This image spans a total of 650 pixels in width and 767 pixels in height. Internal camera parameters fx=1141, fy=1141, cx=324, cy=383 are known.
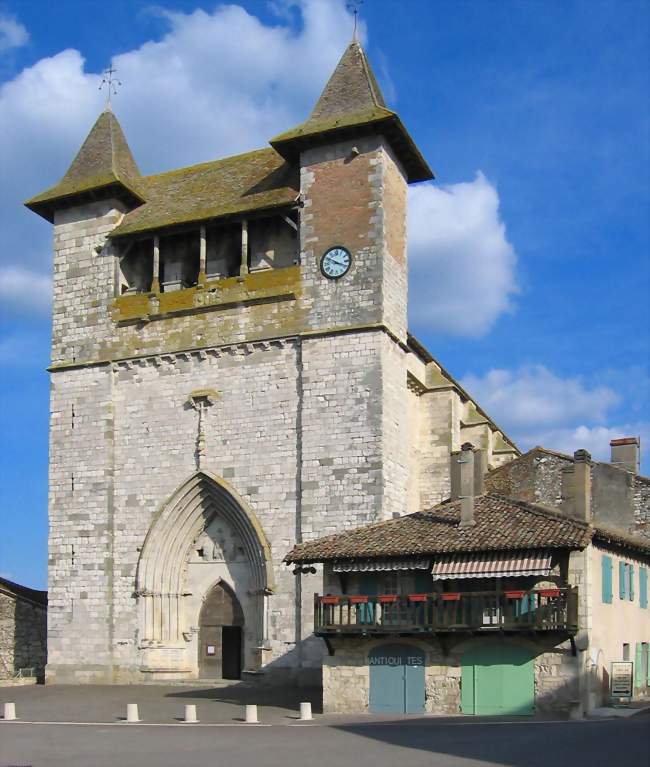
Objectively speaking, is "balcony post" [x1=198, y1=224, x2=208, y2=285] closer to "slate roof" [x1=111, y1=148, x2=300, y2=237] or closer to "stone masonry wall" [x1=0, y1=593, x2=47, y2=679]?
"slate roof" [x1=111, y1=148, x2=300, y2=237]

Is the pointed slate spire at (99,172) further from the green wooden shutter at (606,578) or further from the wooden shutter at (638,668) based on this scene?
the wooden shutter at (638,668)

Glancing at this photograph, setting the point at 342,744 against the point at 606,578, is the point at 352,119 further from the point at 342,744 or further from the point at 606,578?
the point at 342,744

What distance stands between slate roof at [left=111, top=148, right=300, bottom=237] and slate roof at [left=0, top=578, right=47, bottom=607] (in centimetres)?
1036

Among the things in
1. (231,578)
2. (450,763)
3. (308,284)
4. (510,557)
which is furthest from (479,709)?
(308,284)

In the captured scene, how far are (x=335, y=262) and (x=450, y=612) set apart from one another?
10352mm

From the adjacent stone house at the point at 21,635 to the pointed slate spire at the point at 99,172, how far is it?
10.7 m

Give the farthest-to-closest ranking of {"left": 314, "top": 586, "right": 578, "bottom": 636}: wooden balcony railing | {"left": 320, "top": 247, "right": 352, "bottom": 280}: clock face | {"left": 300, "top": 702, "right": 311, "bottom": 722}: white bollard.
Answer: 1. {"left": 320, "top": 247, "right": 352, "bottom": 280}: clock face
2. {"left": 300, "top": 702, "right": 311, "bottom": 722}: white bollard
3. {"left": 314, "top": 586, "right": 578, "bottom": 636}: wooden balcony railing

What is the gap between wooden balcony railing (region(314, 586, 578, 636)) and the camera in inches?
746

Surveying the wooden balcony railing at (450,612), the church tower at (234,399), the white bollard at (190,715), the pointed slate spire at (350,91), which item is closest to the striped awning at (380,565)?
the wooden balcony railing at (450,612)

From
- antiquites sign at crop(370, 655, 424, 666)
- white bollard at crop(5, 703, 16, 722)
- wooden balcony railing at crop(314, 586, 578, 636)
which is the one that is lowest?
white bollard at crop(5, 703, 16, 722)

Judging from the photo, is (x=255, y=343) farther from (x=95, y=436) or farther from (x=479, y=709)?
(x=479, y=709)

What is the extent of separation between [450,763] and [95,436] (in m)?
17.9

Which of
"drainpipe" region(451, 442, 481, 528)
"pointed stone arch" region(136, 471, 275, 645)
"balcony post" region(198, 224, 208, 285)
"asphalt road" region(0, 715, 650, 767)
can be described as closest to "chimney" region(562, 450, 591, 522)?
"drainpipe" region(451, 442, 481, 528)

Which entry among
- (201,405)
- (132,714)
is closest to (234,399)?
(201,405)
